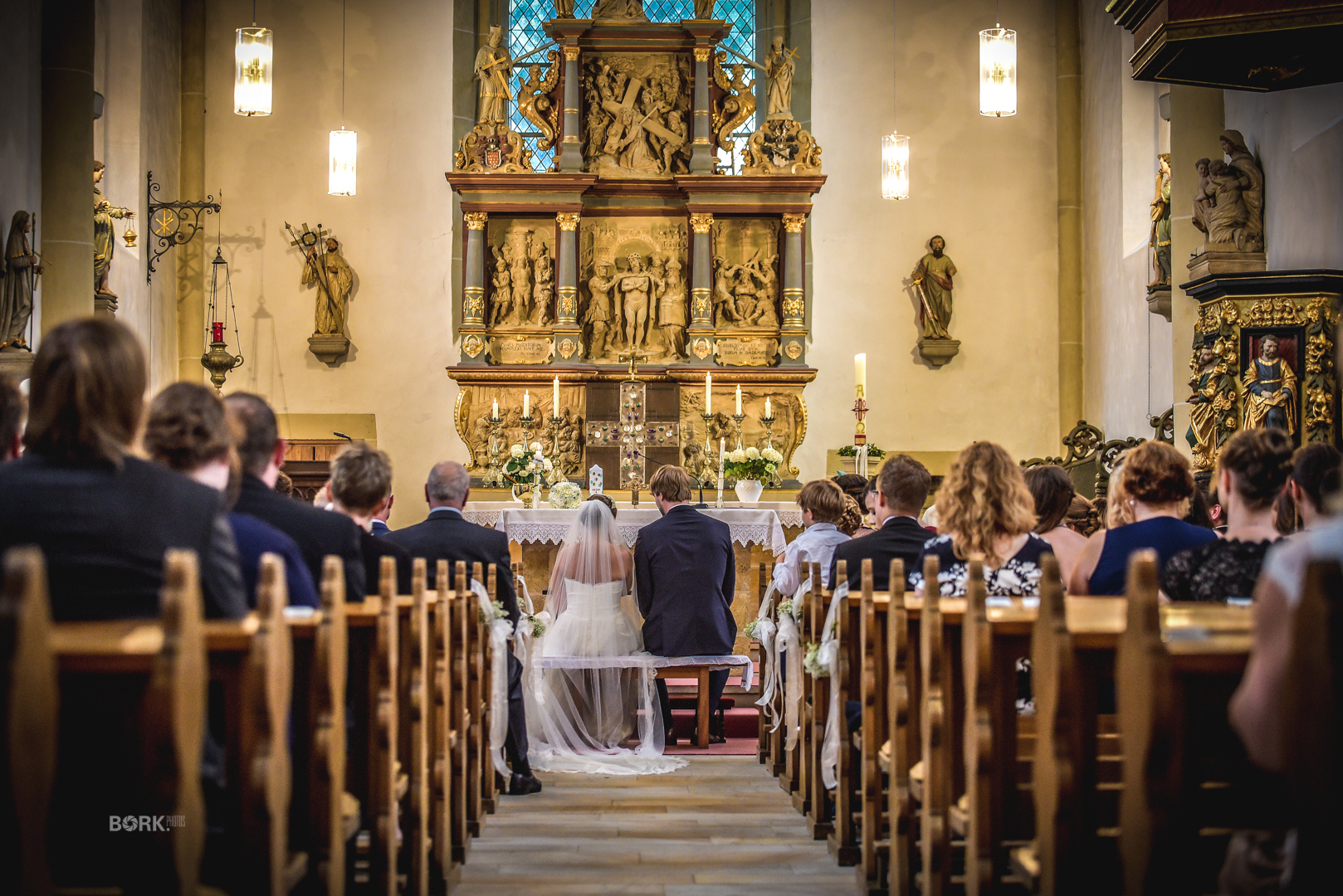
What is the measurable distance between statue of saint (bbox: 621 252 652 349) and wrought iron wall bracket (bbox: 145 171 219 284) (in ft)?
→ 13.4

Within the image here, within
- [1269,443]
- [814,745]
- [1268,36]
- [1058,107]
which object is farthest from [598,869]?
[1058,107]

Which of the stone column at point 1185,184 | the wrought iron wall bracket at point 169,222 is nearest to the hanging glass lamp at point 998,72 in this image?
the stone column at point 1185,184

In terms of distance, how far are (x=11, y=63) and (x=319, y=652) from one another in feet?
23.8

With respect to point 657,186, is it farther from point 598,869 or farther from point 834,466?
point 598,869

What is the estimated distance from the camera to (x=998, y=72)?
387 inches

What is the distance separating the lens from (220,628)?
243 cm

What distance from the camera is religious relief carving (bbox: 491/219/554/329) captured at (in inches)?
425

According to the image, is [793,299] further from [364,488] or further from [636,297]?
[364,488]

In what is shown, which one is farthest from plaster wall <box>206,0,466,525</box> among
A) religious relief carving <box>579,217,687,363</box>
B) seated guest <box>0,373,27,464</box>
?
seated guest <box>0,373,27,464</box>

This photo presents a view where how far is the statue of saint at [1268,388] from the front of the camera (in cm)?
754

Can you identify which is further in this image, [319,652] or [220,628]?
[319,652]

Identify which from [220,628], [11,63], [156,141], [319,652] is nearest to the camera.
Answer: [220,628]

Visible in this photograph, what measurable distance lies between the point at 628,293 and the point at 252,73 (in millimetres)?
3477

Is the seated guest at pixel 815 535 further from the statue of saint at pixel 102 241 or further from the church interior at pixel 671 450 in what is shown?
the statue of saint at pixel 102 241
